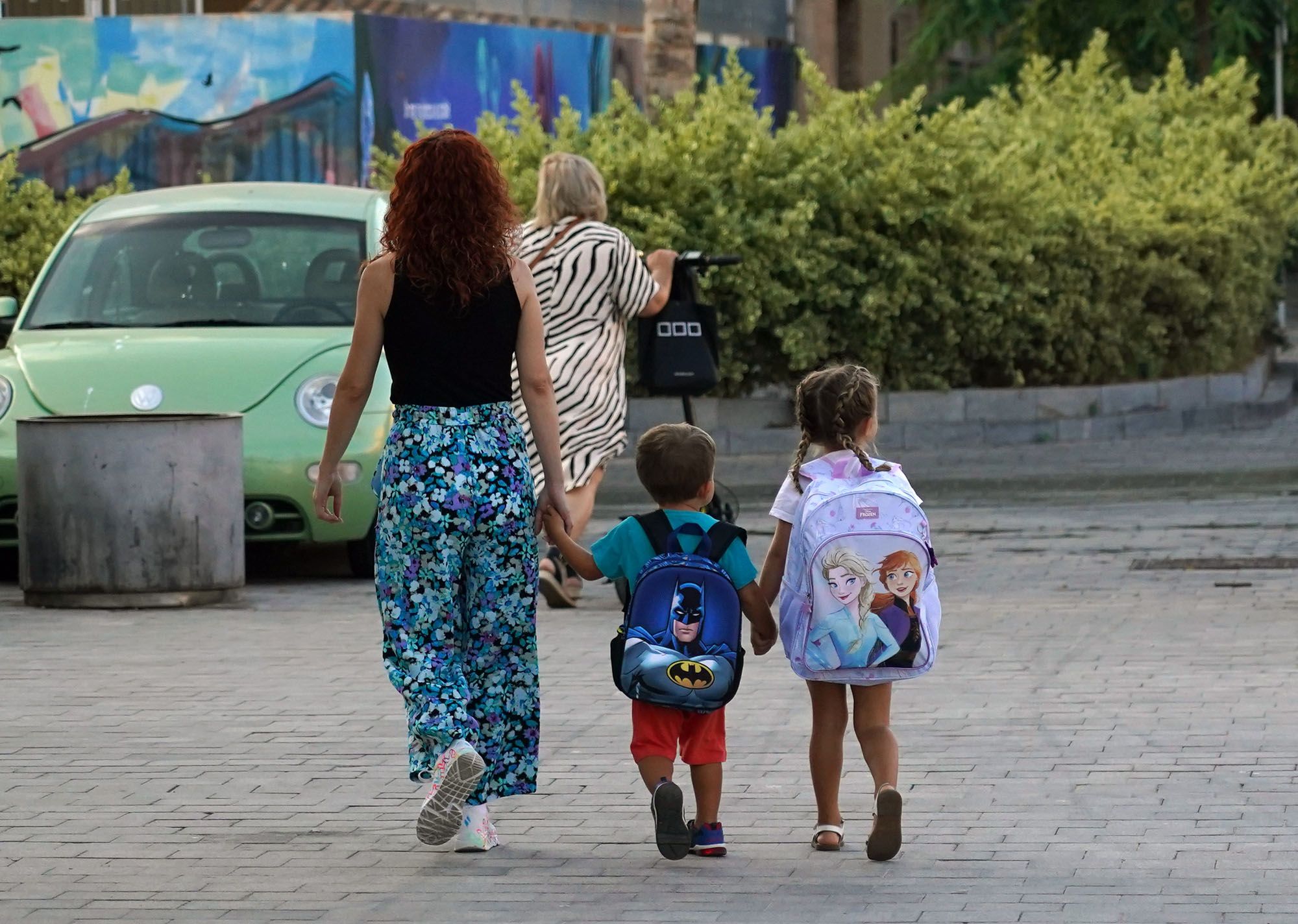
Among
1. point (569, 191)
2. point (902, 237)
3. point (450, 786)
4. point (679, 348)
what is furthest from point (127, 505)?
point (902, 237)

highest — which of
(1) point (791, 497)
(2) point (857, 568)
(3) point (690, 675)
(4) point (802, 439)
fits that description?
(4) point (802, 439)

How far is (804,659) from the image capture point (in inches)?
214

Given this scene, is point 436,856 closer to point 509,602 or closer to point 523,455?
point 509,602

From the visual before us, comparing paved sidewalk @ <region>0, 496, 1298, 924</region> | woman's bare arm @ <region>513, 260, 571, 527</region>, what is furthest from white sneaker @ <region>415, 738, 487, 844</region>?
woman's bare arm @ <region>513, 260, 571, 527</region>

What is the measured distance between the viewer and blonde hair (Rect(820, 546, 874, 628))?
537cm

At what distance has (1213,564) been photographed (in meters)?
11.0

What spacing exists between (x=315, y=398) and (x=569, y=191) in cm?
155

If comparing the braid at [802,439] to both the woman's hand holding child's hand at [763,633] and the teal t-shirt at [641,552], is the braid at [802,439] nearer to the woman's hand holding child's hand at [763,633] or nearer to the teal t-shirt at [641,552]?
the teal t-shirt at [641,552]

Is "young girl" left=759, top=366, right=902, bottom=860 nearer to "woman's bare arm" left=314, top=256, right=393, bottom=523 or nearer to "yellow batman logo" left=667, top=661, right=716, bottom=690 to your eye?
"yellow batman logo" left=667, top=661, right=716, bottom=690

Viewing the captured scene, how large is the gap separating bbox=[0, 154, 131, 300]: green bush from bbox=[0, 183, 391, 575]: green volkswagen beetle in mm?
5053

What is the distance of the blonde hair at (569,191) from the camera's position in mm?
9555

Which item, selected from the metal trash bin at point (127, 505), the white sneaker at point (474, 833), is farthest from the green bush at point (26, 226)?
the white sneaker at point (474, 833)

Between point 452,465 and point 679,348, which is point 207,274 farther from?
point 452,465

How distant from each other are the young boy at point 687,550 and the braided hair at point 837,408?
0.76 feet
